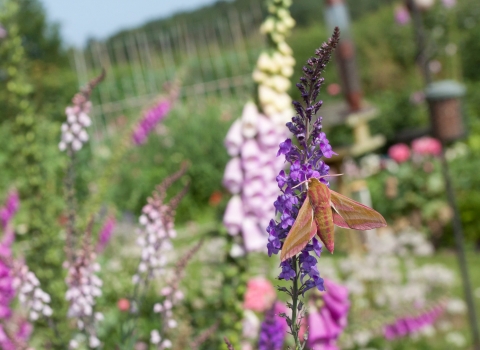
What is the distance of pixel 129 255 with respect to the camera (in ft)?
14.0

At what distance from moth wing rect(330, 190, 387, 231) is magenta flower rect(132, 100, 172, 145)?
2076 mm

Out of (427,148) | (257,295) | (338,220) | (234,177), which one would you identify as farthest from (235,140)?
(427,148)

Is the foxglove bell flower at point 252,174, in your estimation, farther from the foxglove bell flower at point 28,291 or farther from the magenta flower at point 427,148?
the magenta flower at point 427,148

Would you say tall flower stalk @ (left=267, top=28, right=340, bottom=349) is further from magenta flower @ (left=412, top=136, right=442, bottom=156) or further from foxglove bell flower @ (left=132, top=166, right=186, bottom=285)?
magenta flower @ (left=412, top=136, right=442, bottom=156)

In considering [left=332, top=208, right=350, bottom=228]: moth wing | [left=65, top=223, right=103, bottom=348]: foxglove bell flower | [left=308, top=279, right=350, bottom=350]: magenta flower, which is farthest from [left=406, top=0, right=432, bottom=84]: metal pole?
[left=332, top=208, right=350, bottom=228]: moth wing

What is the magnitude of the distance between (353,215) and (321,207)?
74mm

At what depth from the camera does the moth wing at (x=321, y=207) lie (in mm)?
801

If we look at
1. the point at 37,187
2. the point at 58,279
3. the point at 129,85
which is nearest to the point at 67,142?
the point at 37,187

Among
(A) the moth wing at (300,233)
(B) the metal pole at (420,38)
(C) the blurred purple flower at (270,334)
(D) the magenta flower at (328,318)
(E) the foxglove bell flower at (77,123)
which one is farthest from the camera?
(B) the metal pole at (420,38)

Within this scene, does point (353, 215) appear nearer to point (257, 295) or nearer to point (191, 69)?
point (257, 295)

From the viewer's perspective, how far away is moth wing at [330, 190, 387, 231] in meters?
0.83

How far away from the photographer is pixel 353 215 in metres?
0.86

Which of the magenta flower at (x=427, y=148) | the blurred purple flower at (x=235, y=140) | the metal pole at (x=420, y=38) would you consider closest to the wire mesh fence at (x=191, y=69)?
the magenta flower at (x=427, y=148)

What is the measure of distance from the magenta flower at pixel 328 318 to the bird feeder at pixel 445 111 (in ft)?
7.24
